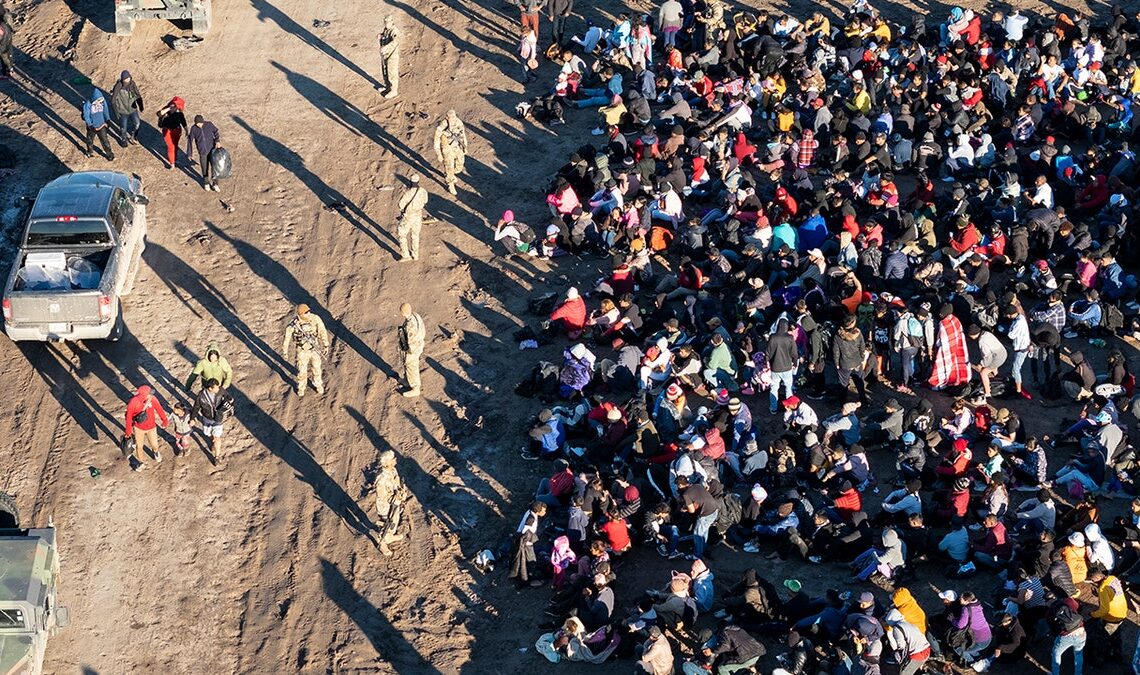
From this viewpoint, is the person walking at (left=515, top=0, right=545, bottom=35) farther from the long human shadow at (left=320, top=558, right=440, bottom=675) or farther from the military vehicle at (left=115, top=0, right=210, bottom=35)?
the long human shadow at (left=320, top=558, right=440, bottom=675)

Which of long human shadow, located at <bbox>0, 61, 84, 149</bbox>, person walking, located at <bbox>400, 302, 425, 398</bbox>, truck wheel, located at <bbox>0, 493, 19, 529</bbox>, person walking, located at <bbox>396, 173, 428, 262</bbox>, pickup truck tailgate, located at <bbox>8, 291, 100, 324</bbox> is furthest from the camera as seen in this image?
long human shadow, located at <bbox>0, 61, 84, 149</bbox>

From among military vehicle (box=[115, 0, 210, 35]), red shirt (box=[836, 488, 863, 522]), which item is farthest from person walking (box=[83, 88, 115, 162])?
red shirt (box=[836, 488, 863, 522])

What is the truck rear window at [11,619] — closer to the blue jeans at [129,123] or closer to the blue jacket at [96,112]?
the blue jacket at [96,112]

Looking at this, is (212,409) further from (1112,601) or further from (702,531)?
(1112,601)

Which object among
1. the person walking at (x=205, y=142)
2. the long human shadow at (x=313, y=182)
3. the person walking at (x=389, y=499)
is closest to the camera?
the person walking at (x=389, y=499)

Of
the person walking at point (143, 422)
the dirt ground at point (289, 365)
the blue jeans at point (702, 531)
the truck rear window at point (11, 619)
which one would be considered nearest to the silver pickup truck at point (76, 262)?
the dirt ground at point (289, 365)

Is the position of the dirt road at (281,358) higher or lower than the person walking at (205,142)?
lower

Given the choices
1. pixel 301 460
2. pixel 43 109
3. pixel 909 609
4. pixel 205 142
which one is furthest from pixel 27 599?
pixel 43 109
